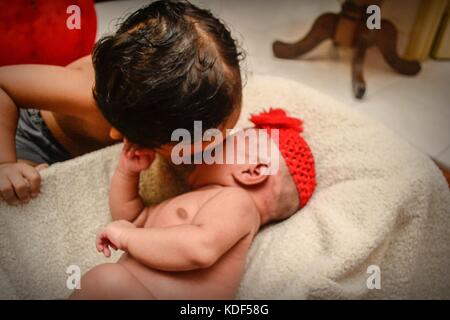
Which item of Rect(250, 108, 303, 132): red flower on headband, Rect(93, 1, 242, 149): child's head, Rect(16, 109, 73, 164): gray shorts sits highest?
Rect(93, 1, 242, 149): child's head

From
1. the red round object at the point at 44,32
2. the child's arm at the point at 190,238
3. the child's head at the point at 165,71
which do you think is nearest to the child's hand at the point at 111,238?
the child's arm at the point at 190,238

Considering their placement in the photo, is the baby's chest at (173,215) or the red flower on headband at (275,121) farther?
the red flower on headband at (275,121)

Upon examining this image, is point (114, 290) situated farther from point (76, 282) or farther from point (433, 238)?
point (433, 238)

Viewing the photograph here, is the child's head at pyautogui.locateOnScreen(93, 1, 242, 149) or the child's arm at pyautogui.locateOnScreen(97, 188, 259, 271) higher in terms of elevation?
the child's head at pyautogui.locateOnScreen(93, 1, 242, 149)

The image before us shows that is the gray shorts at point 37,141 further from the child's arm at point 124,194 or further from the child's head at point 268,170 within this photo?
the child's head at point 268,170

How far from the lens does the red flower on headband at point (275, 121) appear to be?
0.66 metres

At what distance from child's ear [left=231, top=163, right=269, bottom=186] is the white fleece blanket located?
9cm

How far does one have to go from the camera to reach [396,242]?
60 cm

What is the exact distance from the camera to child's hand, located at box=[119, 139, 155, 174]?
0.57 m

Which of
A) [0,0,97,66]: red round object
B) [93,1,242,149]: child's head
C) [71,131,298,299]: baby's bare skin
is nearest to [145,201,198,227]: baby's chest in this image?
[71,131,298,299]: baby's bare skin

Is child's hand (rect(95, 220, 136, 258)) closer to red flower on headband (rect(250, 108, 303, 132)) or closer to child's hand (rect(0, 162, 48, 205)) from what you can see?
child's hand (rect(0, 162, 48, 205))

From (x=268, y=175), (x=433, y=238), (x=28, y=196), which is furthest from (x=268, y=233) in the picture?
(x=28, y=196)

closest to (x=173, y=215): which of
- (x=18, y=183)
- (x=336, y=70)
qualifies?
(x=18, y=183)

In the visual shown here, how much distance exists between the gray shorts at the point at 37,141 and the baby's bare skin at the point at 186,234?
0.14 meters
